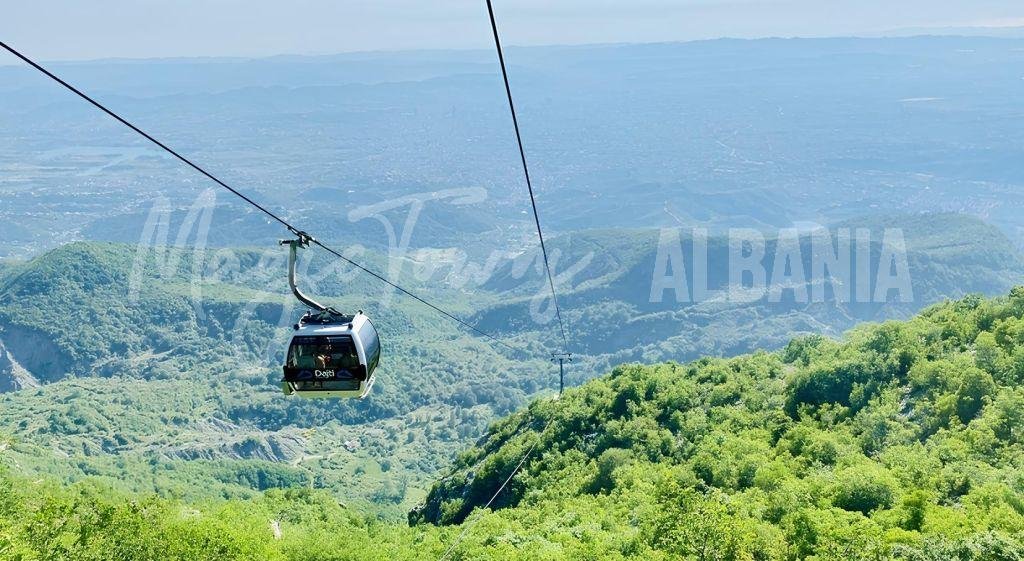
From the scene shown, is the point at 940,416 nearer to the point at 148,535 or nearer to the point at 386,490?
the point at 148,535

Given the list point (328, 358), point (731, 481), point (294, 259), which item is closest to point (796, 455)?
point (731, 481)

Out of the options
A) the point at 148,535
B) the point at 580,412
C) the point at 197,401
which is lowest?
the point at 197,401

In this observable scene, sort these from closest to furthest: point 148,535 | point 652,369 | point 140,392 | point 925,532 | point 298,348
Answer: point 298,348
point 925,532
point 148,535
point 652,369
point 140,392

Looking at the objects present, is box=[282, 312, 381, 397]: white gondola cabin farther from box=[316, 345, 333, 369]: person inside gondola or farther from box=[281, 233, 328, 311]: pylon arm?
box=[281, 233, 328, 311]: pylon arm

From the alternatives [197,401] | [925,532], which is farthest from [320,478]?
[925,532]

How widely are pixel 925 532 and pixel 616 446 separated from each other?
30.7m

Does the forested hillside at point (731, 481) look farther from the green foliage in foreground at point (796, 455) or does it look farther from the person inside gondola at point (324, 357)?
the person inside gondola at point (324, 357)

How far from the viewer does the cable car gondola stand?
63.2 feet

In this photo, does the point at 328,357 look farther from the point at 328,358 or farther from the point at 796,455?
the point at 796,455

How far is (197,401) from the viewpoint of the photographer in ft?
615

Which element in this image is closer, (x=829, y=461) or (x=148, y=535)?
(x=148, y=535)

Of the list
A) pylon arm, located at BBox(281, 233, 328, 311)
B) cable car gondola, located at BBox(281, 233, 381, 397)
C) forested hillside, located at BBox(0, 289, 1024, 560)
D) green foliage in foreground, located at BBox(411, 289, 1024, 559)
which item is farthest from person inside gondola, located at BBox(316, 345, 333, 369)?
green foliage in foreground, located at BBox(411, 289, 1024, 559)

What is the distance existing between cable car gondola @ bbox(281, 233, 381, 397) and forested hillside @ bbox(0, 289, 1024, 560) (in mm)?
12645

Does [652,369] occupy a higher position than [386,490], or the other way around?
[652,369]
